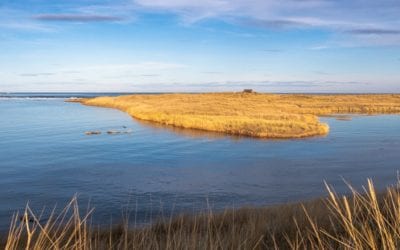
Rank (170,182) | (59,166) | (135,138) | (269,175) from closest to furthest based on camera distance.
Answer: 1. (170,182)
2. (269,175)
3. (59,166)
4. (135,138)

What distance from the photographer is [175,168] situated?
2319 cm

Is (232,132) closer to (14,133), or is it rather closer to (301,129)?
(301,129)

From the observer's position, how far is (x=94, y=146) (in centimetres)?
3012

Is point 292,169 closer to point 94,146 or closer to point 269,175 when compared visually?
point 269,175

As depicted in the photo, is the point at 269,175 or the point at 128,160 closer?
the point at 269,175

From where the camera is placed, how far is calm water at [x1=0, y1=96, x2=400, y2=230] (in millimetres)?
17125

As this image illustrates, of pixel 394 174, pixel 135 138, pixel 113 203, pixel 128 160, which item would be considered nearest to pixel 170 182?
pixel 113 203

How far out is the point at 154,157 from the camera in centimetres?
2623

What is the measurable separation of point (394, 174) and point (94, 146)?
1815 centimetres

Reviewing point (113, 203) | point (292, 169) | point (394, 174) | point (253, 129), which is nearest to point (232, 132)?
point (253, 129)

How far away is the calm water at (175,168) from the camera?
1712 cm

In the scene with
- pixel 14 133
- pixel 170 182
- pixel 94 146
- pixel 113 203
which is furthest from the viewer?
pixel 14 133

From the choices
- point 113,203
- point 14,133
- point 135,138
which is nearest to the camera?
point 113,203

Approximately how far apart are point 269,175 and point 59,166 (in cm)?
1049
